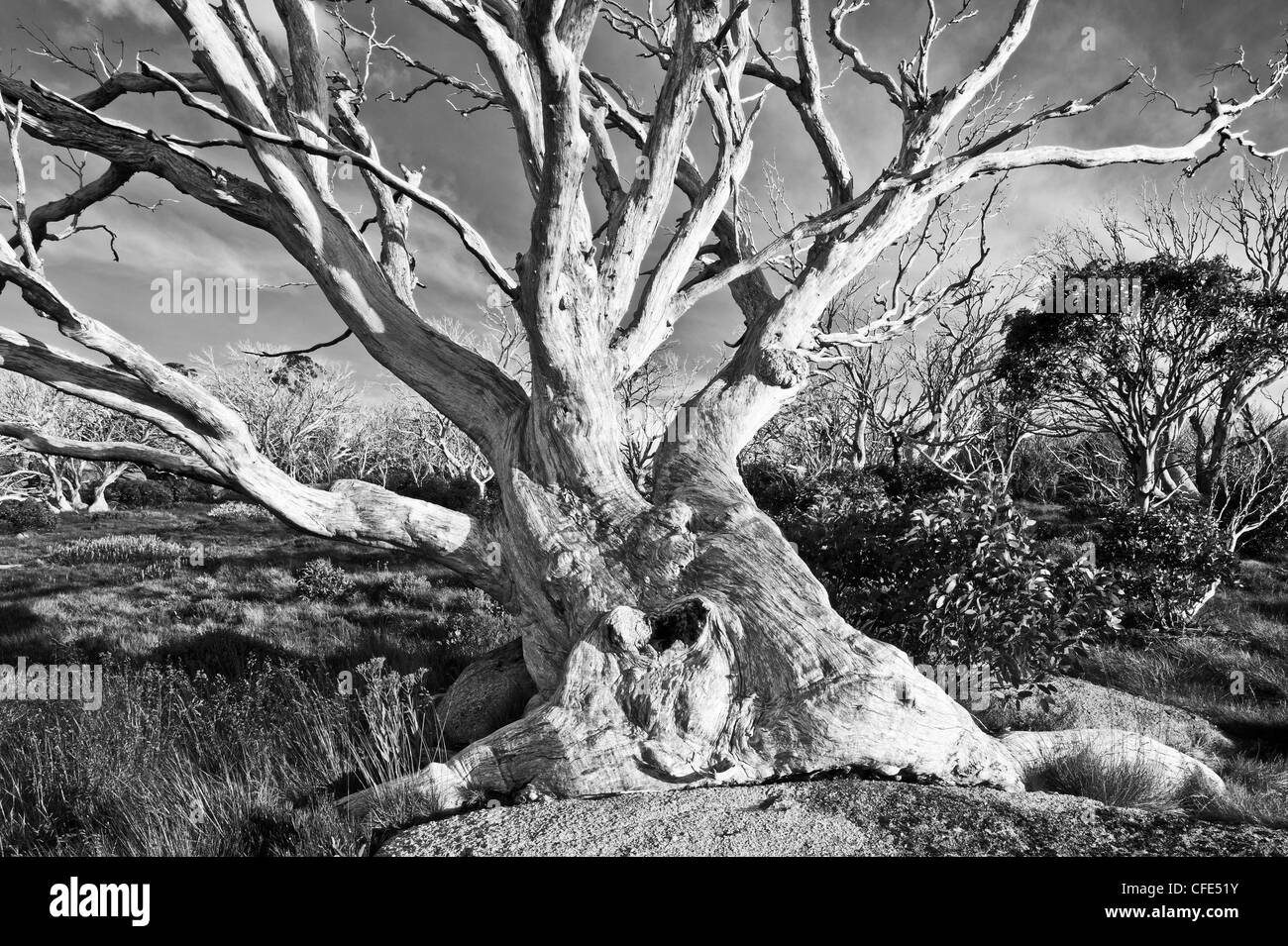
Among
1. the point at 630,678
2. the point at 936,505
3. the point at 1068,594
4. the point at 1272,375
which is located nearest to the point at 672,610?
the point at 630,678

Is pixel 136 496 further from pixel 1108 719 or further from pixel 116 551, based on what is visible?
pixel 1108 719

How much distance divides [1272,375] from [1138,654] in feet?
21.0

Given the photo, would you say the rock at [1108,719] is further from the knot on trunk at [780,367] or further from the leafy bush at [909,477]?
the leafy bush at [909,477]

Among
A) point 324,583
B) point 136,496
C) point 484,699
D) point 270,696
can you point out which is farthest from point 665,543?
point 136,496

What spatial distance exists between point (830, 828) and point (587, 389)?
3.11 meters

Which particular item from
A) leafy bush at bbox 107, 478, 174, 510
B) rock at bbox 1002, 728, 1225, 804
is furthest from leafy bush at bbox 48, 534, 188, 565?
rock at bbox 1002, 728, 1225, 804

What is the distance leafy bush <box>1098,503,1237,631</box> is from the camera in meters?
8.11

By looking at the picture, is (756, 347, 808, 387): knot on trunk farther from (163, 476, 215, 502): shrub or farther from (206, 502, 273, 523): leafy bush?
(163, 476, 215, 502): shrub

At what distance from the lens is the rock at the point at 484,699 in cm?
457

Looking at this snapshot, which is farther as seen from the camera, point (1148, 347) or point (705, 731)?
point (1148, 347)

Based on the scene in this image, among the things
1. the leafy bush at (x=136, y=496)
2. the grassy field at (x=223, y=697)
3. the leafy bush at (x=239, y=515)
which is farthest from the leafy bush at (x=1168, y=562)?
the leafy bush at (x=136, y=496)

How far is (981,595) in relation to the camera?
470cm
